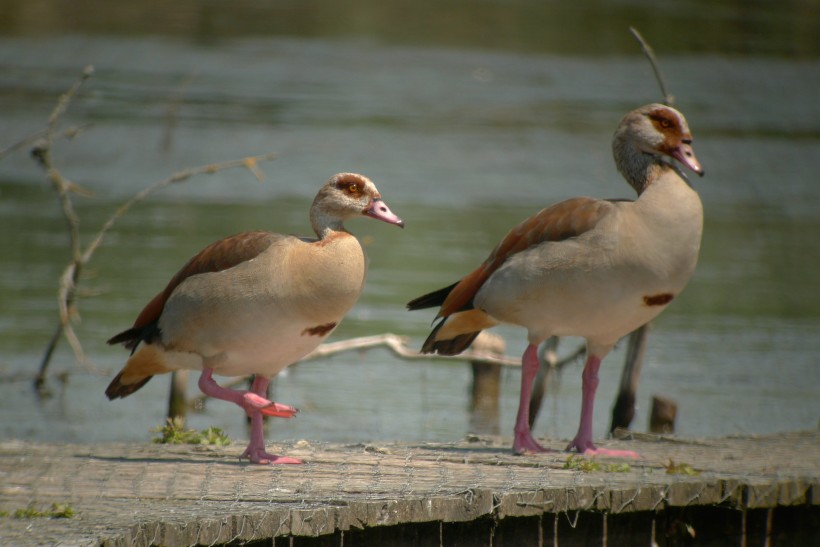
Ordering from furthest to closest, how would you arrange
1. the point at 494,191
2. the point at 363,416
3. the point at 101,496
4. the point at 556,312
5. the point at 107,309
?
the point at 494,191 → the point at 107,309 → the point at 363,416 → the point at 556,312 → the point at 101,496

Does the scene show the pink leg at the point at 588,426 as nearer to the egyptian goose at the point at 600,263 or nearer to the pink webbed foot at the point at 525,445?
the egyptian goose at the point at 600,263

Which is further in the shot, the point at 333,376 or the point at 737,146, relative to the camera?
the point at 737,146

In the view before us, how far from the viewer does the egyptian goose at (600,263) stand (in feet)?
23.9

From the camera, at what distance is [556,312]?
745 cm

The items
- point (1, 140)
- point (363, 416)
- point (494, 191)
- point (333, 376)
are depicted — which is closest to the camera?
point (363, 416)

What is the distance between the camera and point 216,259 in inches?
285

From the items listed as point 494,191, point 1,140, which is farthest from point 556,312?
point 1,140

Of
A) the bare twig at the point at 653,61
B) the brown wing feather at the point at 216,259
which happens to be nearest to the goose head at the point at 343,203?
the brown wing feather at the point at 216,259

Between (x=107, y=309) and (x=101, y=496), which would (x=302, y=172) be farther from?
(x=101, y=496)

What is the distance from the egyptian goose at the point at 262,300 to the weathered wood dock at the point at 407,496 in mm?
512

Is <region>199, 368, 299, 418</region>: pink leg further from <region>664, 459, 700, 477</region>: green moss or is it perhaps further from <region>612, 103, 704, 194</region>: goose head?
<region>612, 103, 704, 194</region>: goose head

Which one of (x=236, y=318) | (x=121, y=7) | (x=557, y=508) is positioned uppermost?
(x=121, y=7)

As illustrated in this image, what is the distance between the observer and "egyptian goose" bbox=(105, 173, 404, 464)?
22.7 ft

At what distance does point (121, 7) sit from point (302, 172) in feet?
64.1
